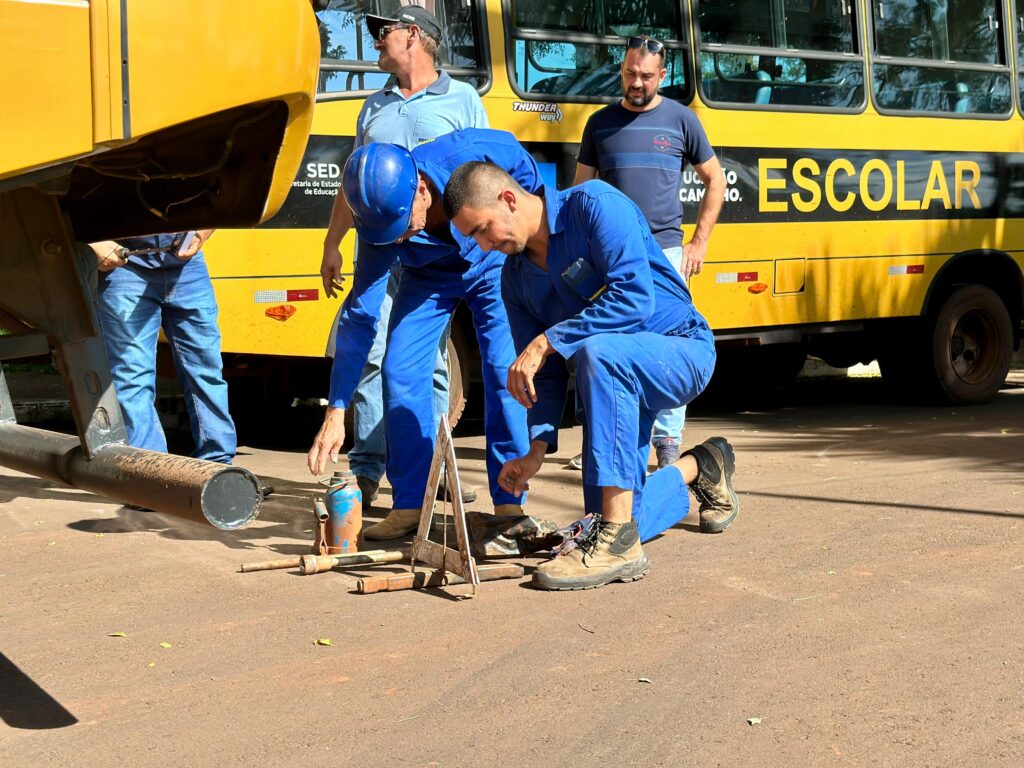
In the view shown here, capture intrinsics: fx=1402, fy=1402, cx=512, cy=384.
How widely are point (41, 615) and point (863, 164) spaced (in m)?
6.89

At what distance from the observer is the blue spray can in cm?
507

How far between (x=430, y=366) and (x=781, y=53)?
4833 millimetres

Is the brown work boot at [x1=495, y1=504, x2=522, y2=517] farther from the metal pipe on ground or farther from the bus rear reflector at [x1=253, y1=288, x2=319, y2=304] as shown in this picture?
the bus rear reflector at [x1=253, y1=288, x2=319, y2=304]

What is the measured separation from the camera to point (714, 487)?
5516 millimetres

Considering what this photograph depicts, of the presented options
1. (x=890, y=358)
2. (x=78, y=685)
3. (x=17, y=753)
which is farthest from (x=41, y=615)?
(x=890, y=358)

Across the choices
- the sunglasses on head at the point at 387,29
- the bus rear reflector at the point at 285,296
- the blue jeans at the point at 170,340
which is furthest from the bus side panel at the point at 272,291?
the sunglasses on head at the point at 387,29

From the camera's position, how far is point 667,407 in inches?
198

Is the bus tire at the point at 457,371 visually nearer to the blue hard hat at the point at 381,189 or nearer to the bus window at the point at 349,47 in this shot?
the bus window at the point at 349,47

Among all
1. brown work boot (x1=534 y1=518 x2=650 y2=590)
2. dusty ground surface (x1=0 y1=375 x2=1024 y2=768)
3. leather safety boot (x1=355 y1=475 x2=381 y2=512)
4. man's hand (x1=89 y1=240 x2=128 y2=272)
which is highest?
man's hand (x1=89 y1=240 x2=128 y2=272)

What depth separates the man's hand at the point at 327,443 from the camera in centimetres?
466

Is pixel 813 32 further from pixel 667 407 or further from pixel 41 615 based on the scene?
pixel 41 615

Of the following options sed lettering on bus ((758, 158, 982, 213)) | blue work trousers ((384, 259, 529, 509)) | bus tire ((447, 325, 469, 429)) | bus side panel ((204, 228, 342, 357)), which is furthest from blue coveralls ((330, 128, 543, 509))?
sed lettering on bus ((758, 158, 982, 213))

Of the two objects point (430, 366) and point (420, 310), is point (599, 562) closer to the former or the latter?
point (430, 366)

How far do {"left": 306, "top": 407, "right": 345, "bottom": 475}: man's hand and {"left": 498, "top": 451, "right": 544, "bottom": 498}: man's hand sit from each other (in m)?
0.63
